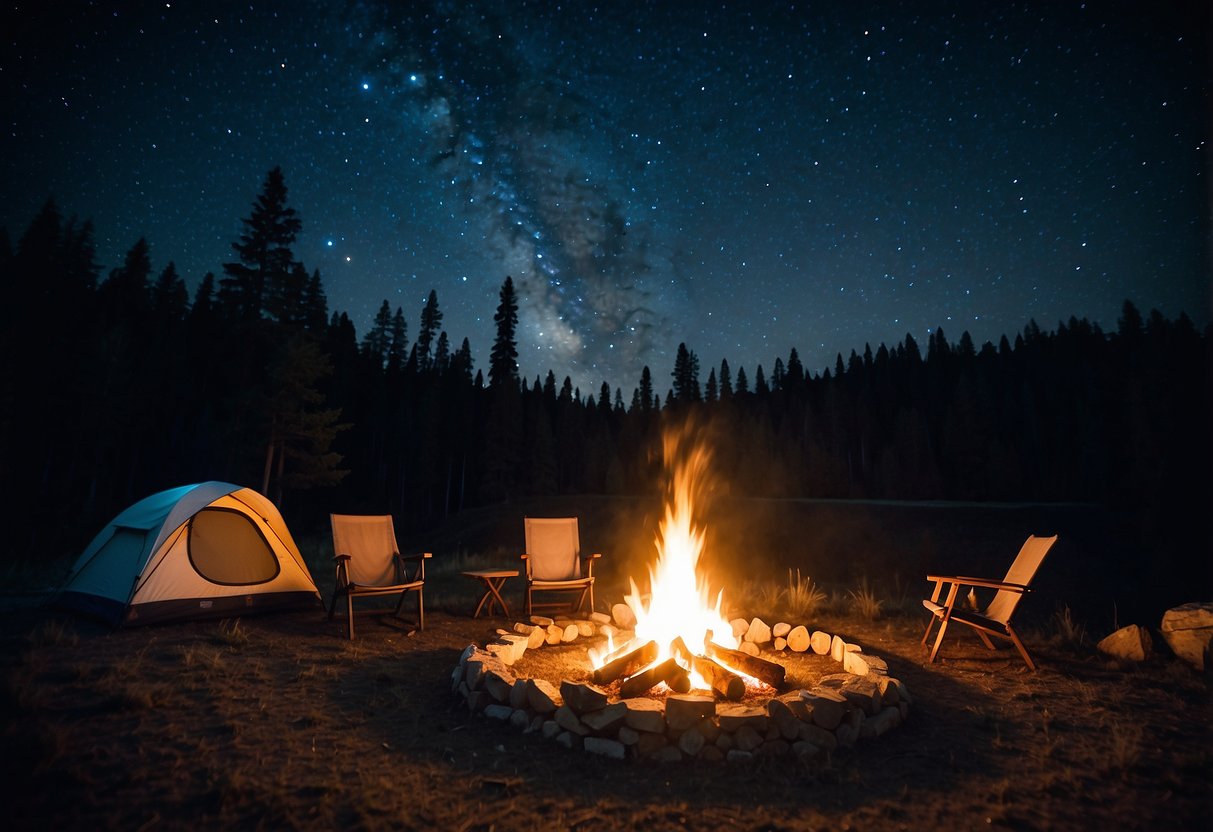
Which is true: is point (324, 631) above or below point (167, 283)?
below

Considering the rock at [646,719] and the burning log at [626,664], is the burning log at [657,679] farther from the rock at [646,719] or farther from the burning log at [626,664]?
the rock at [646,719]

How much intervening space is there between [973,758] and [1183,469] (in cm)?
2419

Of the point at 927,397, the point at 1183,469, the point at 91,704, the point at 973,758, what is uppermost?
the point at 927,397

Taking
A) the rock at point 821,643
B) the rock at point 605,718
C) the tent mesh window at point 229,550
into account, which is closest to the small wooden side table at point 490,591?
the tent mesh window at point 229,550

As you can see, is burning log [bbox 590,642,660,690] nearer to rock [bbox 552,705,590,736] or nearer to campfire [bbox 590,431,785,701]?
campfire [bbox 590,431,785,701]

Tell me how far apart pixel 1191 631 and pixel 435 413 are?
39.0 meters

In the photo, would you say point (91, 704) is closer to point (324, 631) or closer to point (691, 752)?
point (324, 631)

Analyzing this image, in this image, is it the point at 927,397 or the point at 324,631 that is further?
the point at 927,397

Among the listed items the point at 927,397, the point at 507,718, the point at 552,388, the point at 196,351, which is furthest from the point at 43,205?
the point at 927,397

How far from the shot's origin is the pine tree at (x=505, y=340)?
3991 centimetres

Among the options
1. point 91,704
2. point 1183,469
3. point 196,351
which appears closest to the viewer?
point 91,704

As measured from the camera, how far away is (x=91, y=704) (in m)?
3.28

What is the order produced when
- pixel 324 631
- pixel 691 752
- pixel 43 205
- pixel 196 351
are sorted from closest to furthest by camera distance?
pixel 691 752 < pixel 324 631 < pixel 43 205 < pixel 196 351

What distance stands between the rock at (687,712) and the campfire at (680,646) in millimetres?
696
